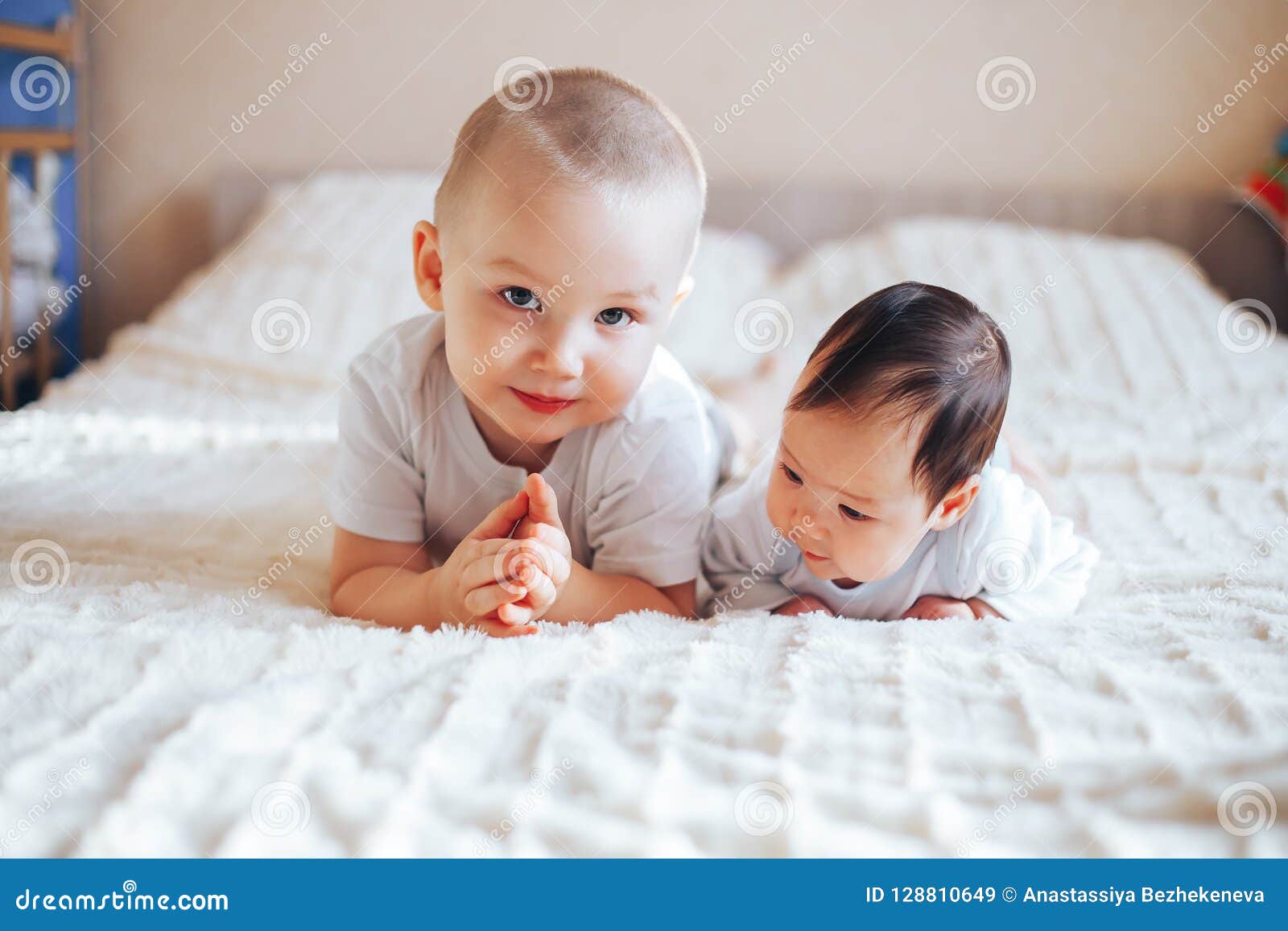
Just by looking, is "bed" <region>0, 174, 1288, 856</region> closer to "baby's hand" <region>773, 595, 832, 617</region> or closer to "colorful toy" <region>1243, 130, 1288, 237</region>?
"baby's hand" <region>773, 595, 832, 617</region>

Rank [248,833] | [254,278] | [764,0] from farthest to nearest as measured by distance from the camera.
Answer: [764,0] < [254,278] < [248,833]

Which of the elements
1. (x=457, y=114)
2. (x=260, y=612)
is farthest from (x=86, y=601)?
(x=457, y=114)

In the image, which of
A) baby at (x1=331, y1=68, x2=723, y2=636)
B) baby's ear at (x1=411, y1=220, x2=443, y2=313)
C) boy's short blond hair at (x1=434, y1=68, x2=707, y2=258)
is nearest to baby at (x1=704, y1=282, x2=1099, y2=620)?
baby at (x1=331, y1=68, x2=723, y2=636)

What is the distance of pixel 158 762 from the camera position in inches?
24.8

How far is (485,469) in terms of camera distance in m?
1.05

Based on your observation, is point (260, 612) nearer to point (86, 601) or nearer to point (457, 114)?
point (86, 601)

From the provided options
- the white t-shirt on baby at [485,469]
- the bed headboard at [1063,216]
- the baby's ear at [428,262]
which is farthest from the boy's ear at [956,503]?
the bed headboard at [1063,216]

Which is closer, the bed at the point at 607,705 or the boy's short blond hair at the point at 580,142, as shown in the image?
the bed at the point at 607,705

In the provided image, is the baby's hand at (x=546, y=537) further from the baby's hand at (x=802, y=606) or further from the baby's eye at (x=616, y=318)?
the baby's hand at (x=802, y=606)

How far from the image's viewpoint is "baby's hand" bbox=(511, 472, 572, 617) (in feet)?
2.77

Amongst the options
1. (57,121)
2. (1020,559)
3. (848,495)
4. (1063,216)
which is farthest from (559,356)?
(57,121)

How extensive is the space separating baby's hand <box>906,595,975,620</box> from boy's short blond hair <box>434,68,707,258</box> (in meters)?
0.42

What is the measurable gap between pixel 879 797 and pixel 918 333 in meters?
0.39

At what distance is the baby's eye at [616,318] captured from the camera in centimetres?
89
